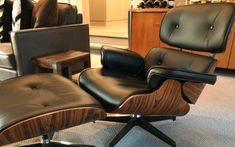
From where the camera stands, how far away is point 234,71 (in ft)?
9.18

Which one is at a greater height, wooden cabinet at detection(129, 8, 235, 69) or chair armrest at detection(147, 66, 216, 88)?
wooden cabinet at detection(129, 8, 235, 69)

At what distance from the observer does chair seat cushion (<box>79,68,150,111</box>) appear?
1.12 metres

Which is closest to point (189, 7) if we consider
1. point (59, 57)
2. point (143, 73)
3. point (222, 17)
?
point (222, 17)

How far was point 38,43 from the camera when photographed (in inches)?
77.7

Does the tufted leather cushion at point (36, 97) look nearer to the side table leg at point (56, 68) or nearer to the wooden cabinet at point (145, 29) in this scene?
the side table leg at point (56, 68)

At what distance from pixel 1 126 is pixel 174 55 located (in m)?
1.09

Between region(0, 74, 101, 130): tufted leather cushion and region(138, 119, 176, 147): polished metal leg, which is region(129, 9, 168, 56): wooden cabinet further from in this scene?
region(0, 74, 101, 130): tufted leather cushion

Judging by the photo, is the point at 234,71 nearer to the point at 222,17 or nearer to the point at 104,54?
the point at 222,17

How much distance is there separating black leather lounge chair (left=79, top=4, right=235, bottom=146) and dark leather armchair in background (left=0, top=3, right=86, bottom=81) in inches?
30.0

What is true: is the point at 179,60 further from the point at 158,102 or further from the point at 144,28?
the point at 144,28

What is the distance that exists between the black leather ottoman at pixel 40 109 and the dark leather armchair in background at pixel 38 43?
68 cm

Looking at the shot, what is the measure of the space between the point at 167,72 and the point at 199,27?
0.52m

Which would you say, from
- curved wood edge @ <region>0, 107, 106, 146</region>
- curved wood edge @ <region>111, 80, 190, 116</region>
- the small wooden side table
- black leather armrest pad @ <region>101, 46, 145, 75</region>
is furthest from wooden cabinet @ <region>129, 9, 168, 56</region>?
curved wood edge @ <region>0, 107, 106, 146</region>

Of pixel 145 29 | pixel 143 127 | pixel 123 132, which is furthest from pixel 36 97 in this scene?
pixel 145 29
